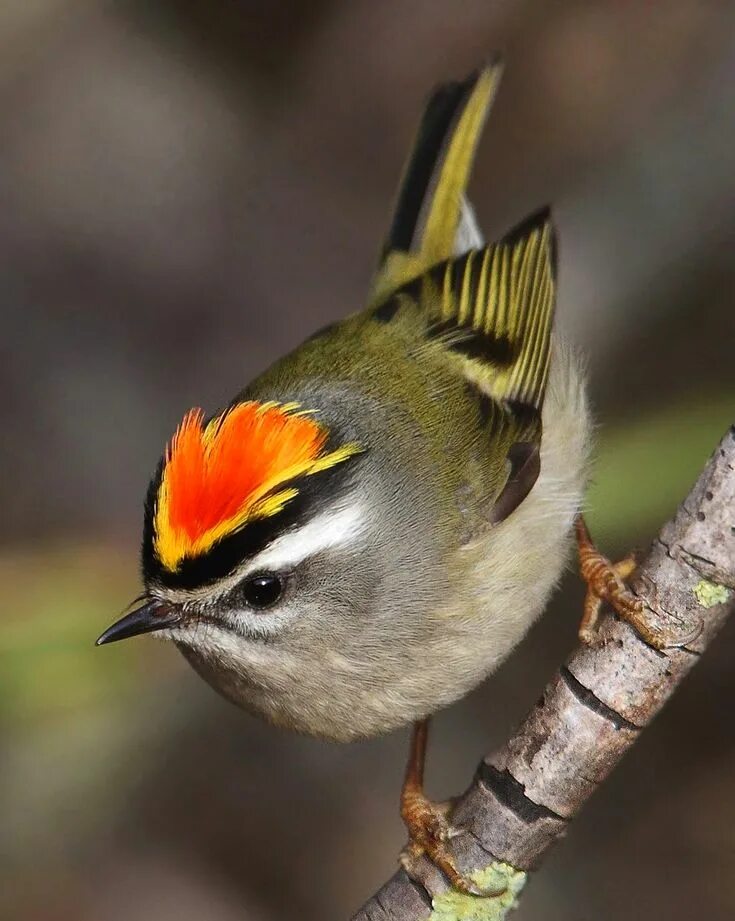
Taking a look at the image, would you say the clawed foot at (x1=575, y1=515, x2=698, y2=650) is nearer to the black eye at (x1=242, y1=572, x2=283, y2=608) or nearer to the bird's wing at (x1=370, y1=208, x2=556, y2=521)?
the bird's wing at (x1=370, y1=208, x2=556, y2=521)

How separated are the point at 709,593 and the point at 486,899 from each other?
2.49 feet

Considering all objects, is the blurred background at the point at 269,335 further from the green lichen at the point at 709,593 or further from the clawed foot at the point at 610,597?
the green lichen at the point at 709,593

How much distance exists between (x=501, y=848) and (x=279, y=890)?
2.50 m

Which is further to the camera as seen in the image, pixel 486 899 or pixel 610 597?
pixel 610 597

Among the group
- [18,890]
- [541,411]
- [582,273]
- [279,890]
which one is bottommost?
[279,890]

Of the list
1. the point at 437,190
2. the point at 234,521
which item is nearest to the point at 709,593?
the point at 234,521

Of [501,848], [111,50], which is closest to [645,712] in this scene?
[501,848]

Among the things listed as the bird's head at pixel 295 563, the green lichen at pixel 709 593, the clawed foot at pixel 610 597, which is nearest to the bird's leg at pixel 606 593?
the clawed foot at pixel 610 597

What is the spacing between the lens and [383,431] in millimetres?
2914

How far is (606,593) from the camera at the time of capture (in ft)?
9.33

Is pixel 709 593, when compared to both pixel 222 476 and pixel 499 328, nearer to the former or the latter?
pixel 222 476

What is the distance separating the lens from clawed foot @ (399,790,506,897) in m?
2.57

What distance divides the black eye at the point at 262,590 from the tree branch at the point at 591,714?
55cm

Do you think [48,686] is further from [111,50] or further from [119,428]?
[111,50]
